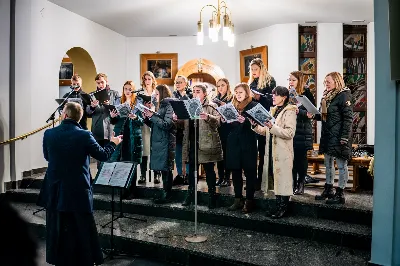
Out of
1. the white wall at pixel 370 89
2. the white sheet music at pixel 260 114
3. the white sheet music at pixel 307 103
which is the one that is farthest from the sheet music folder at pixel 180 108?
the white wall at pixel 370 89

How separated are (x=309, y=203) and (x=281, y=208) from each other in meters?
0.39

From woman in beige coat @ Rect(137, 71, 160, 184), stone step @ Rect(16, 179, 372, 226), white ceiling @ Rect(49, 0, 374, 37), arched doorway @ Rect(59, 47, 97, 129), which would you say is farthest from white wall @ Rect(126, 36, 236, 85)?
stone step @ Rect(16, 179, 372, 226)

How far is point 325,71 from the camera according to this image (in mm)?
9188

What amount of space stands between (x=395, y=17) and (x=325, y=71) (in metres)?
5.95

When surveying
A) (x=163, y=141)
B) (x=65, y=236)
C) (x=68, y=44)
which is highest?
(x=68, y=44)

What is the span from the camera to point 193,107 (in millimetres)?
4438

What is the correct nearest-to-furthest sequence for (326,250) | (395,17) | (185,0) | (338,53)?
1. (395,17)
2. (326,250)
3. (185,0)
4. (338,53)

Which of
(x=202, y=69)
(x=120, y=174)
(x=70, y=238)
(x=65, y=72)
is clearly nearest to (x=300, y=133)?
(x=120, y=174)

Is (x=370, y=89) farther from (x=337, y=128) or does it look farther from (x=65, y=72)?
(x=65, y=72)

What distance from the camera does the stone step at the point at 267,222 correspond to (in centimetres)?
425

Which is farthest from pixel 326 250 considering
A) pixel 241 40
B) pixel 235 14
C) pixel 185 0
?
pixel 241 40

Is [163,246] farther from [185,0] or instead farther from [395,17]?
[185,0]

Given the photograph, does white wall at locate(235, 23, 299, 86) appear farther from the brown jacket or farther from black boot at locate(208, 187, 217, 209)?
black boot at locate(208, 187, 217, 209)

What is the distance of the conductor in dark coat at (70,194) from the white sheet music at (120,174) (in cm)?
53
